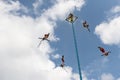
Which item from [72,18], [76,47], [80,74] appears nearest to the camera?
[80,74]

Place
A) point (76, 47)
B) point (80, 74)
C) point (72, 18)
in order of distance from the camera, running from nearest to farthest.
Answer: point (80, 74) → point (76, 47) → point (72, 18)

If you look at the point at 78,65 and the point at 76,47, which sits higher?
the point at 76,47

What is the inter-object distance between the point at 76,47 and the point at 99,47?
1150 cm

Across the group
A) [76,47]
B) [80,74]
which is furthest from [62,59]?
[80,74]

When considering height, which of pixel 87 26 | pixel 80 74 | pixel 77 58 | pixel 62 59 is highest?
pixel 87 26

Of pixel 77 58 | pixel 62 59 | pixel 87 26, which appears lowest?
pixel 77 58

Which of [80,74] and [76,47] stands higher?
[76,47]

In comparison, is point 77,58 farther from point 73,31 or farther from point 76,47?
point 73,31

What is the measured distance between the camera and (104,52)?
7244 centimetres

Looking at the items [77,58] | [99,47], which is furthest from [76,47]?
[99,47]

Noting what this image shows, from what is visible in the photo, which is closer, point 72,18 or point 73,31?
point 73,31

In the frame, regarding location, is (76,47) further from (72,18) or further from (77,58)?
(72,18)

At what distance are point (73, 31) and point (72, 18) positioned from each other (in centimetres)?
538

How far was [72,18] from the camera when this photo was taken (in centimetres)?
7181
